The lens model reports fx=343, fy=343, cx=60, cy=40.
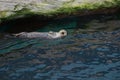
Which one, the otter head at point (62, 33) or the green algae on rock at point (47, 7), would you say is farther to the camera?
the green algae on rock at point (47, 7)

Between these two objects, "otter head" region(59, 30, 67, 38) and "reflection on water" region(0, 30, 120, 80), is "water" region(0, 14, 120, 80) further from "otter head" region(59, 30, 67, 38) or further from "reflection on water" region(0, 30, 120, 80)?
"otter head" region(59, 30, 67, 38)

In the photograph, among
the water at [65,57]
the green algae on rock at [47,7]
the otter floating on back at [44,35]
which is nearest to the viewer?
the water at [65,57]

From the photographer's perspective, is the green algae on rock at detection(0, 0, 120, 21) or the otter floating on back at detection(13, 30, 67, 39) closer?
the otter floating on back at detection(13, 30, 67, 39)

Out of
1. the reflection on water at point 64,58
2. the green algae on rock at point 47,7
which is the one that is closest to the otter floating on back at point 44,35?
the reflection on water at point 64,58

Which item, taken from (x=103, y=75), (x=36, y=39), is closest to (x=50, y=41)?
(x=36, y=39)

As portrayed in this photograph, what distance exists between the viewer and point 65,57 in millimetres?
12070

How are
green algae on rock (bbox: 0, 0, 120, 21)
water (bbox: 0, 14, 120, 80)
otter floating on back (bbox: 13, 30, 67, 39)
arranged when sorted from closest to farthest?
water (bbox: 0, 14, 120, 80), otter floating on back (bbox: 13, 30, 67, 39), green algae on rock (bbox: 0, 0, 120, 21)

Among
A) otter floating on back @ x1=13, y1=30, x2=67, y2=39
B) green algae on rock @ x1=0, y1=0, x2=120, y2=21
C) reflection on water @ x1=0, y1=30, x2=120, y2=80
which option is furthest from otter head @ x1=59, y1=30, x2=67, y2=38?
green algae on rock @ x1=0, y1=0, x2=120, y2=21

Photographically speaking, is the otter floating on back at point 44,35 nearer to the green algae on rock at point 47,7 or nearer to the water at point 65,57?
the water at point 65,57

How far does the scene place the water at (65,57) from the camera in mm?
10664

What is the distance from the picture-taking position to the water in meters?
10.7

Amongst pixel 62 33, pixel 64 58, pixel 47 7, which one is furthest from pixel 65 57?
pixel 47 7

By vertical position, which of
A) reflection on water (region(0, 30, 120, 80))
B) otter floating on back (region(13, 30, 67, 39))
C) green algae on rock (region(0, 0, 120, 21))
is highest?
green algae on rock (region(0, 0, 120, 21))

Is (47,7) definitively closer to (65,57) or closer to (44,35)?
(44,35)
